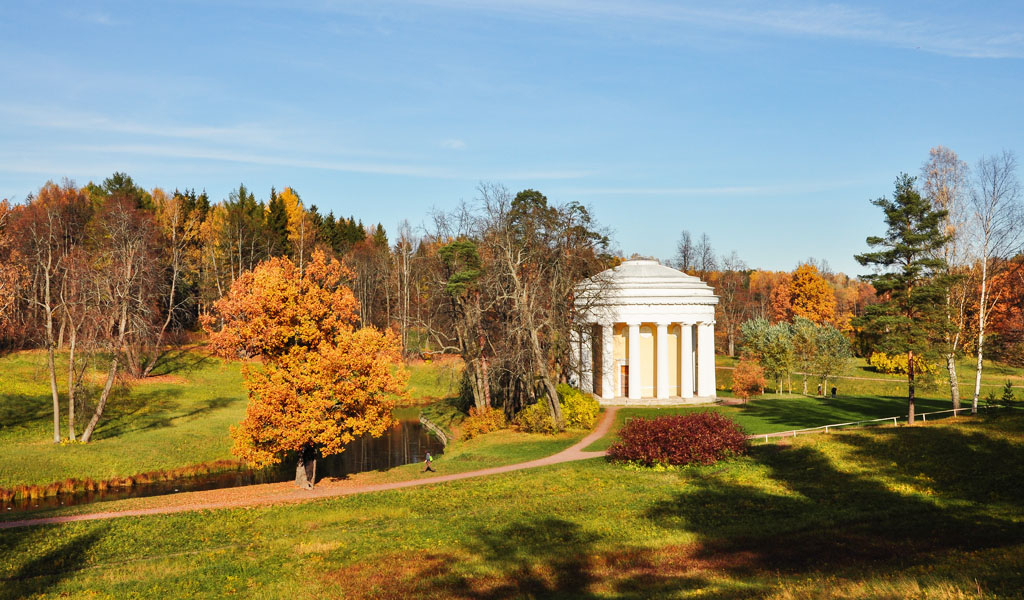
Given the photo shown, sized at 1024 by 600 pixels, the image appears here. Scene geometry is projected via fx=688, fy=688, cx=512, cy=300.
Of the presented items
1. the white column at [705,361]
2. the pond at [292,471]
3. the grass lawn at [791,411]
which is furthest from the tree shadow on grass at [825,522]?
the white column at [705,361]

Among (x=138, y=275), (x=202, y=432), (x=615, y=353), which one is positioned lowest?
(x=202, y=432)

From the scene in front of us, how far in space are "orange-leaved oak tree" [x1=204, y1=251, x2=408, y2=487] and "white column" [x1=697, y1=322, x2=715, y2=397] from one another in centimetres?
2938

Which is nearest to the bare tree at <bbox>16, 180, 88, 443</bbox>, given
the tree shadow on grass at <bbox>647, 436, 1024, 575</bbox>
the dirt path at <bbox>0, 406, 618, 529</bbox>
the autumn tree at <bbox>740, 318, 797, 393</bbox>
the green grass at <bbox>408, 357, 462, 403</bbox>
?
the dirt path at <bbox>0, 406, 618, 529</bbox>

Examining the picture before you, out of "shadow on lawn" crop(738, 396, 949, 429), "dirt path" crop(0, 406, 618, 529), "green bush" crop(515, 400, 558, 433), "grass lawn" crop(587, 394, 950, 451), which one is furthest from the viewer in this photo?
"shadow on lawn" crop(738, 396, 949, 429)

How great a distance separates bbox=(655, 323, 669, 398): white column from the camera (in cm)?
5131

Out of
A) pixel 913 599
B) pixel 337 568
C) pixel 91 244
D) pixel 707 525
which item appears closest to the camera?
pixel 913 599

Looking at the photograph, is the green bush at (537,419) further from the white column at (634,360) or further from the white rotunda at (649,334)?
the white column at (634,360)

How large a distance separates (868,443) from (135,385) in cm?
5103

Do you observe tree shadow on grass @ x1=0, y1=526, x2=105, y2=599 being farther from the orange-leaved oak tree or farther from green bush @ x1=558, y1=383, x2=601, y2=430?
green bush @ x1=558, y1=383, x2=601, y2=430

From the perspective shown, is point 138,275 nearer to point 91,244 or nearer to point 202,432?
point 202,432

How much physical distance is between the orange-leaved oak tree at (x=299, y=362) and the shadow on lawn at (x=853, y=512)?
13924 mm

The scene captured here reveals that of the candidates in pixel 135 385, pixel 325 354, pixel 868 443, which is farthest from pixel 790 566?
pixel 135 385

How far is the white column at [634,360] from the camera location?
51.4m

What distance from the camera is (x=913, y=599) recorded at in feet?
35.3
